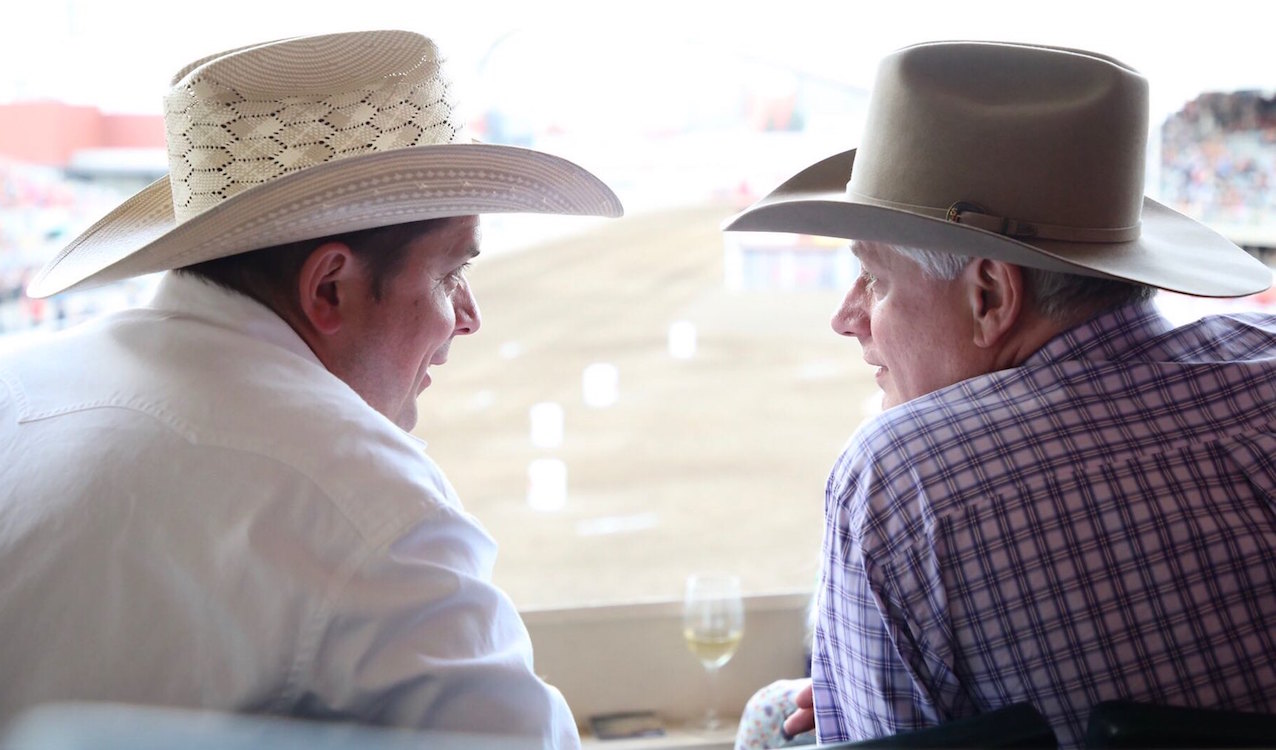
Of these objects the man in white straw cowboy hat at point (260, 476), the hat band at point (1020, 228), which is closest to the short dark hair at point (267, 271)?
the man in white straw cowboy hat at point (260, 476)

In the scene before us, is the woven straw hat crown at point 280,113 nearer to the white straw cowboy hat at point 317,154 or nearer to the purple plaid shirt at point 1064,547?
the white straw cowboy hat at point 317,154

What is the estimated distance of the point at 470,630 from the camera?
88 centimetres

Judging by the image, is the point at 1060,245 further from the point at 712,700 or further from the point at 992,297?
the point at 712,700

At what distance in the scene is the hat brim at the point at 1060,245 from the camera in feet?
3.64

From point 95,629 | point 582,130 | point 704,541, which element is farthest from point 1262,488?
point 704,541

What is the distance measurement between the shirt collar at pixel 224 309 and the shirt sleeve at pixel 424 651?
0.84 feet

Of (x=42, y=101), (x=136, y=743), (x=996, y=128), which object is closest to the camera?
(x=136, y=743)

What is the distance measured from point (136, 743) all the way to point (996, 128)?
990 mm

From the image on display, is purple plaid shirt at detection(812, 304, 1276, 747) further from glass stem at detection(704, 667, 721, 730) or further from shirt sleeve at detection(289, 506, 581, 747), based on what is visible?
glass stem at detection(704, 667, 721, 730)

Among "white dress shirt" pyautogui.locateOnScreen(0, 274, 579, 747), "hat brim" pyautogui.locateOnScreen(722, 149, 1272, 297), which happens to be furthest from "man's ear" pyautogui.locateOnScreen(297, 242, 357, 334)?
"hat brim" pyautogui.locateOnScreen(722, 149, 1272, 297)

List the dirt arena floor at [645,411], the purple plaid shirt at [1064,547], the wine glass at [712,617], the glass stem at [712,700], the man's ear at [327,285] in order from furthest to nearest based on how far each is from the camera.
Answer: the dirt arena floor at [645,411], the glass stem at [712,700], the wine glass at [712,617], the man's ear at [327,285], the purple plaid shirt at [1064,547]

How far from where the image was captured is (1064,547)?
0.98 m

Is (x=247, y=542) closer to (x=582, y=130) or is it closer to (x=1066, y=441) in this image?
(x=1066, y=441)

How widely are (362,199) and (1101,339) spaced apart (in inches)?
29.3
